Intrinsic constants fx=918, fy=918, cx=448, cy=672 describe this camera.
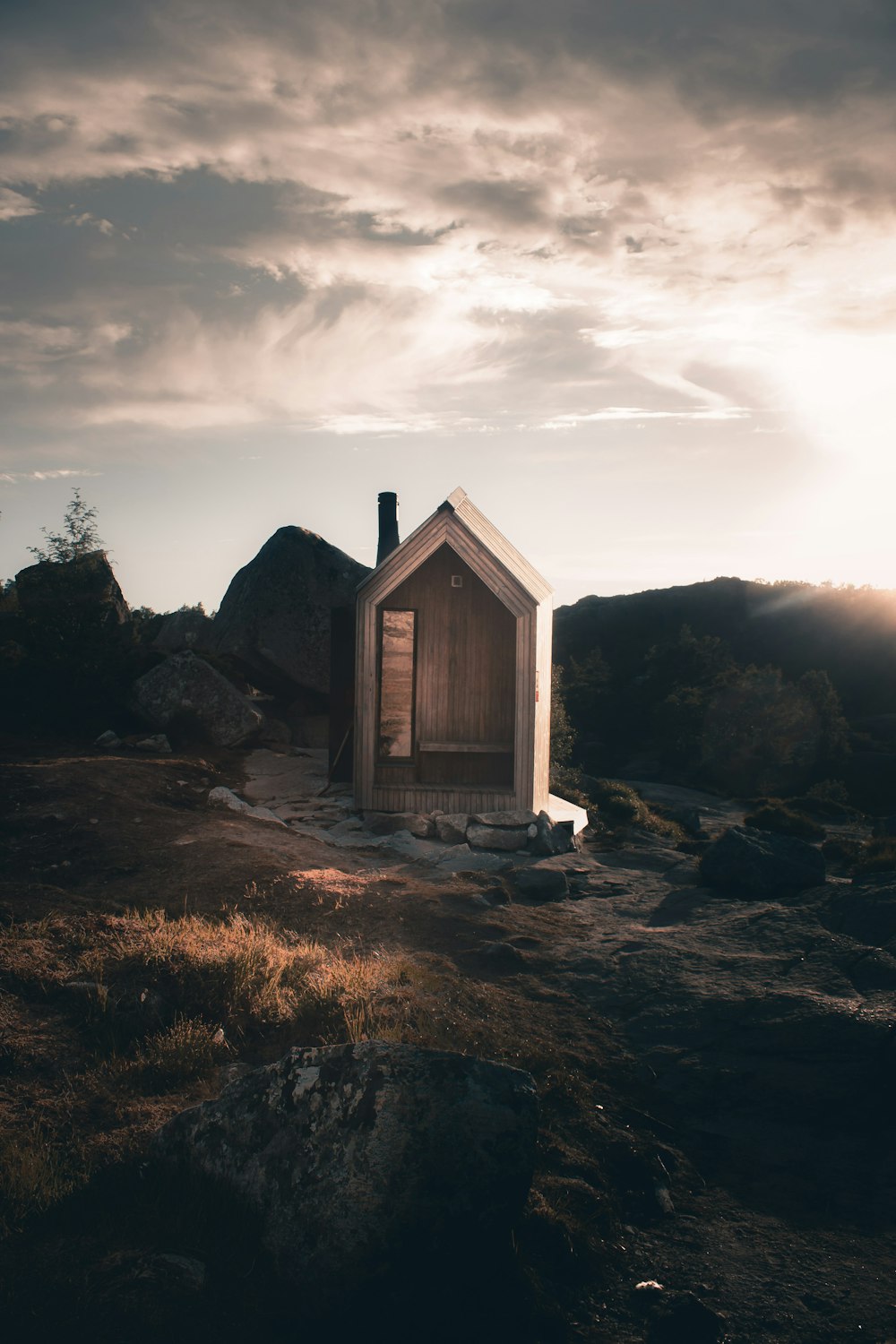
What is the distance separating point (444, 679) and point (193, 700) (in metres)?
6.86

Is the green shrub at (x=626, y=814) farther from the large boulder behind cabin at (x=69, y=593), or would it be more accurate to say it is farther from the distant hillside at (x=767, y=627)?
the distant hillside at (x=767, y=627)

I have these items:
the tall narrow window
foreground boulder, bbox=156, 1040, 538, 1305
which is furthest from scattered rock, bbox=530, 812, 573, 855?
foreground boulder, bbox=156, 1040, 538, 1305

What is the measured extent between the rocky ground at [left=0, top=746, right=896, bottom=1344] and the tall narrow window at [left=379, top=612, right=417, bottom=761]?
299 cm

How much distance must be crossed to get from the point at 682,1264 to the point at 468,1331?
1.20 meters

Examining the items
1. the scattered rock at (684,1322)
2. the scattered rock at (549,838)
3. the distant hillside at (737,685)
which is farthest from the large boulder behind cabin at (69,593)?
the scattered rock at (684,1322)

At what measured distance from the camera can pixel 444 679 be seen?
15695mm

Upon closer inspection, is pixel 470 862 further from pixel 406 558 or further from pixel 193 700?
pixel 193 700

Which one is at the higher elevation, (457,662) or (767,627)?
(767,627)

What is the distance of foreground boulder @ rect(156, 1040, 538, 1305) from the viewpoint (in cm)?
410

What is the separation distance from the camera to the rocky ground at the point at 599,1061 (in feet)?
13.6

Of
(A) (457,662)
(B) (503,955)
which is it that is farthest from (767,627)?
(B) (503,955)

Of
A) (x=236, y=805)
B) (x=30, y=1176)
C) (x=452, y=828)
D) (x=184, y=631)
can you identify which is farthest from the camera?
(x=184, y=631)

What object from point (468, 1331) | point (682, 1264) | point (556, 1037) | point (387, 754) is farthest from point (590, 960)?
point (387, 754)

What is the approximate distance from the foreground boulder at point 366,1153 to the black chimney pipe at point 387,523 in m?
15.4
